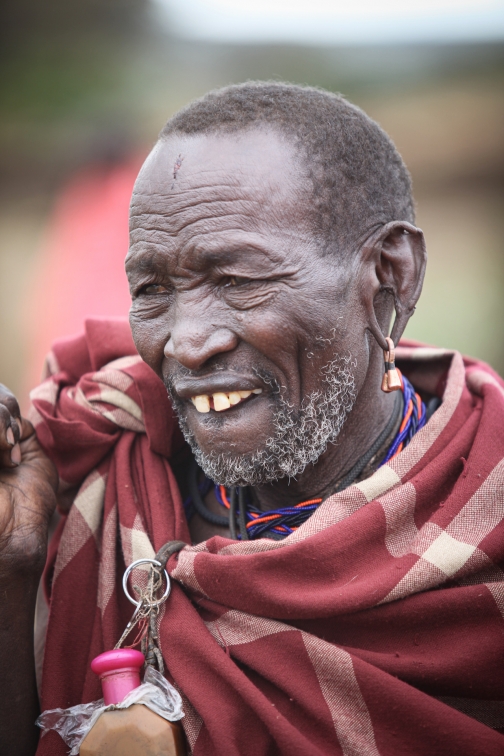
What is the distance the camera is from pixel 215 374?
2066mm

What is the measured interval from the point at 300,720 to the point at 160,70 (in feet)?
→ 19.1

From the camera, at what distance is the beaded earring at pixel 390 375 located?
215cm

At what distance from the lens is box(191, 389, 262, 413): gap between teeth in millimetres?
2080

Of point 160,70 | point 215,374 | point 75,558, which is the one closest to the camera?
point 215,374

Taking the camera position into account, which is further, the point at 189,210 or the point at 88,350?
the point at 88,350

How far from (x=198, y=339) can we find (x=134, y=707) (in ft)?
3.14

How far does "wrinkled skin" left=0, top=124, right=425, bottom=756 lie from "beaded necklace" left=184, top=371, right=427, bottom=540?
0.79 ft

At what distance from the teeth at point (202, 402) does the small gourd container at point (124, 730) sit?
2.31 feet

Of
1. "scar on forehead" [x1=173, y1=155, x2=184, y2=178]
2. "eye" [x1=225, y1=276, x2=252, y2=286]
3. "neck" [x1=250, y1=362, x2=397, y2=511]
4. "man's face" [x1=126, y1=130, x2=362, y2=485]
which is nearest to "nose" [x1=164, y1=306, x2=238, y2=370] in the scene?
"man's face" [x1=126, y1=130, x2=362, y2=485]

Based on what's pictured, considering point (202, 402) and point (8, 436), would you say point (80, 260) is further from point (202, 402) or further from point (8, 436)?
point (202, 402)

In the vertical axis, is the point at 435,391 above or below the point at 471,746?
above

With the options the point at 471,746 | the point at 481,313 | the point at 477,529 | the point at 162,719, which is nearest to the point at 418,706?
the point at 471,746

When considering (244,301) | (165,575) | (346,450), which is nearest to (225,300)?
(244,301)

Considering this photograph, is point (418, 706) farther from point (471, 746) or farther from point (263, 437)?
point (263, 437)
